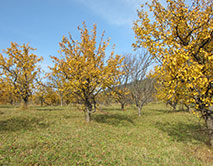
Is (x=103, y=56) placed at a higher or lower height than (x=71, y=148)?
higher

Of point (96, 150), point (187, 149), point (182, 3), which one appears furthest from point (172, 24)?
point (96, 150)

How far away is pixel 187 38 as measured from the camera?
680cm

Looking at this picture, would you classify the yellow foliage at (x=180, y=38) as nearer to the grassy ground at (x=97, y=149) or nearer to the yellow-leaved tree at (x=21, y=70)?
the grassy ground at (x=97, y=149)

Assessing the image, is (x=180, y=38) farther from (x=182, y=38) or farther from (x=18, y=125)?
(x=18, y=125)

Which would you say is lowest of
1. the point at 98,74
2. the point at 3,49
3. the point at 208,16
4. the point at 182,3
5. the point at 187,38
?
the point at 98,74

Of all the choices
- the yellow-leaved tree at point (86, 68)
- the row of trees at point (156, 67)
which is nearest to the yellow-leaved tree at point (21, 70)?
the row of trees at point (156, 67)

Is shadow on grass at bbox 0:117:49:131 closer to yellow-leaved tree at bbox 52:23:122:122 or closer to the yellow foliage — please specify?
yellow-leaved tree at bbox 52:23:122:122

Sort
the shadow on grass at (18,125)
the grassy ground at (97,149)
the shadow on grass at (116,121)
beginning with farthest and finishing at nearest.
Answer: the shadow on grass at (116,121), the shadow on grass at (18,125), the grassy ground at (97,149)

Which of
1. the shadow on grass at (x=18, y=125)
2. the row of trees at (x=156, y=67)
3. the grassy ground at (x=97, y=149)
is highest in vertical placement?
the row of trees at (x=156, y=67)

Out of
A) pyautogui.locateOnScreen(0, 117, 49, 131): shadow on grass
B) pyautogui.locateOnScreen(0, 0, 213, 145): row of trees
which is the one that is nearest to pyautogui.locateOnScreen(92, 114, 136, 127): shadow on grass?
pyautogui.locateOnScreen(0, 0, 213, 145): row of trees

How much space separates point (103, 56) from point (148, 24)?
4.92 metres

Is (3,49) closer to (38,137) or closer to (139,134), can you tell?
(38,137)

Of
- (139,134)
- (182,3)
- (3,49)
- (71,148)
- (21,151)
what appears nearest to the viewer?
(21,151)

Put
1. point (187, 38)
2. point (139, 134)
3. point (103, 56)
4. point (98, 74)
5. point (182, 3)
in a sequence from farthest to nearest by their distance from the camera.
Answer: point (103, 56) < point (98, 74) < point (139, 134) < point (187, 38) < point (182, 3)
